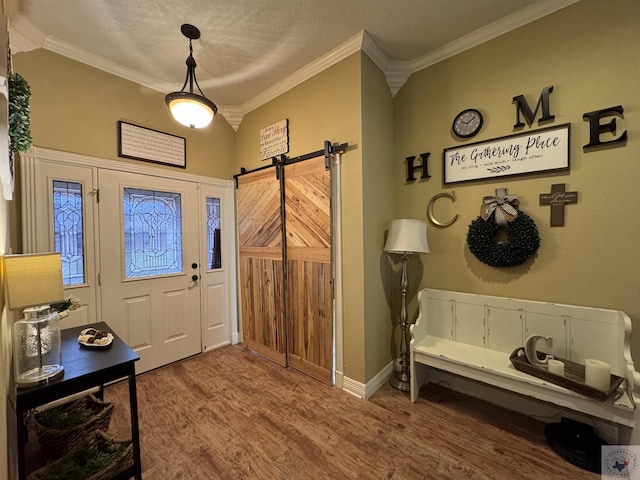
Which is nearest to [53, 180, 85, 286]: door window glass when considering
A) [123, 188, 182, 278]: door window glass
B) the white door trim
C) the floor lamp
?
the white door trim

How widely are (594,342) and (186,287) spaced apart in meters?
3.52

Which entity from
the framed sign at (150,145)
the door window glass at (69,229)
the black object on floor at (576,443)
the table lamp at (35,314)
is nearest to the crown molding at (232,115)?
the framed sign at (150,145)

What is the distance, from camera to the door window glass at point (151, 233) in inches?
103

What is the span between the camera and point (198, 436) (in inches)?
74.0

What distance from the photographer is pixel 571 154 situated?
6.02 ft

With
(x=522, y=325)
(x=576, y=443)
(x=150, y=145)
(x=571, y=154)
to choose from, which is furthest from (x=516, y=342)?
(x=150, y=145)

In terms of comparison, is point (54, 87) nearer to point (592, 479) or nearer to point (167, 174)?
point (167, 174)

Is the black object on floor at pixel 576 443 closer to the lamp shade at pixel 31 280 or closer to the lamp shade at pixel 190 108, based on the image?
the lamp shade at pixel 31 280

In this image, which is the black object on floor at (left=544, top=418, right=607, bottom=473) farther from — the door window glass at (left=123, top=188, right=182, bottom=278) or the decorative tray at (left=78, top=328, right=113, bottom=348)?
the door window glass at (left=123, top=188, right=182, bottom=278)

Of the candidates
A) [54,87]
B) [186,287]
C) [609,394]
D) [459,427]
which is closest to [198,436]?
[186,287]

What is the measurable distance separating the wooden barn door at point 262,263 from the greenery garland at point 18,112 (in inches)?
71.5

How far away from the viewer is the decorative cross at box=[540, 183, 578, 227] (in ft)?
6.05

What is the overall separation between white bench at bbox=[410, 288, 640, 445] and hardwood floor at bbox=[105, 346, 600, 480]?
0.33m

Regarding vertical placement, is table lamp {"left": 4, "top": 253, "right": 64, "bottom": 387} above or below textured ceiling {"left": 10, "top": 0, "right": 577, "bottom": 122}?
below
